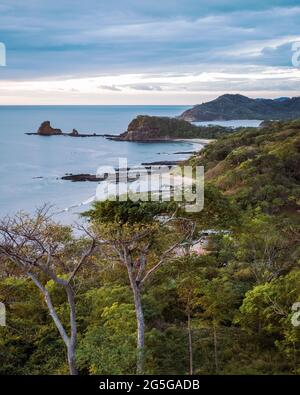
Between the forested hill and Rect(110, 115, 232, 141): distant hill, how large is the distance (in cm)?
5601

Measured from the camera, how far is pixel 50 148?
10012cm

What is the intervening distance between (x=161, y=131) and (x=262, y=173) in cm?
8055

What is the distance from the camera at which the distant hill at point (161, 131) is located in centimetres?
11975

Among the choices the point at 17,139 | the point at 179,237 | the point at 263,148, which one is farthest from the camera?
the point at 17,139

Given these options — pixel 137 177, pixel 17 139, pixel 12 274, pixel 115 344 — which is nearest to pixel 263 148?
pixel 137 177

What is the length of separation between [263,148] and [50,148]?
5534cm

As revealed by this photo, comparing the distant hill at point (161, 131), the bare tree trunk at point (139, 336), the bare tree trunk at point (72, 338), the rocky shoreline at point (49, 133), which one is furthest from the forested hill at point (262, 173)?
the rocky shoreline at point (49, 133)

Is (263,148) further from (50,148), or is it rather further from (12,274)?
(50,148)

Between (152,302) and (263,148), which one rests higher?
(263,148)

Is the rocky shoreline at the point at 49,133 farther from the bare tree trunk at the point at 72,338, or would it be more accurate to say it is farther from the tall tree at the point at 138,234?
the bare tree trunk at the point at 72,338

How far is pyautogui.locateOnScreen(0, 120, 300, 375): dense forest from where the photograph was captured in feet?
35.3

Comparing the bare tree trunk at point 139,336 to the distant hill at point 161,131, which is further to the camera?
the distant hill at point 161,131

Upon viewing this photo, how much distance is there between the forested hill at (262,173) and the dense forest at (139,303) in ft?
65.5
